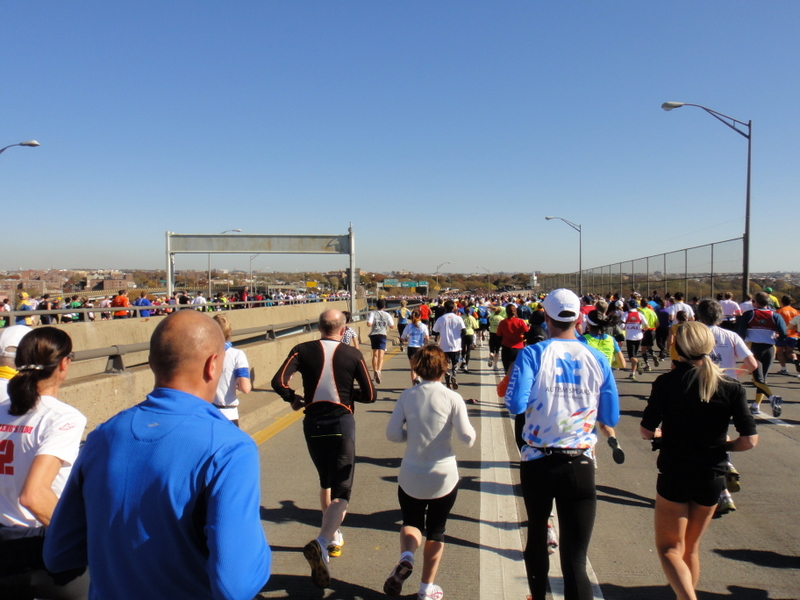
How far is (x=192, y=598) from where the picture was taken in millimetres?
1788

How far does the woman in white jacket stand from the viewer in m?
3.86

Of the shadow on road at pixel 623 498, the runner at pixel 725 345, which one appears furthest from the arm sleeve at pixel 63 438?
the runner at pixel 725 345

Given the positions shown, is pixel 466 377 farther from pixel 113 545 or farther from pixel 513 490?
pixel 113 545

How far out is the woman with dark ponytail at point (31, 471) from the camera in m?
2.62

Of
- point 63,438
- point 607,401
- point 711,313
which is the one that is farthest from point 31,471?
point 711,313

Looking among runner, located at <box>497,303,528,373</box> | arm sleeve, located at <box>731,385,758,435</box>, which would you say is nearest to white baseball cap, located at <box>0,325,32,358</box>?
arm sleeve, located at <box>731,385,758,435</box>

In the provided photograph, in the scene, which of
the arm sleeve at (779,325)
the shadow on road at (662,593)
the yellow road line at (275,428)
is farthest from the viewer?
the arm sleeve at (779,325)

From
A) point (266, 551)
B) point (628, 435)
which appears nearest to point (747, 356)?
point (628, 435)

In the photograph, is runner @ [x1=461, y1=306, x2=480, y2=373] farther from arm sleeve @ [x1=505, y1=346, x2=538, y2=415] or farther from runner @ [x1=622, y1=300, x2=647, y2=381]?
arm sleeve @ [x1=505, y1=346, x2=538, y2=415]

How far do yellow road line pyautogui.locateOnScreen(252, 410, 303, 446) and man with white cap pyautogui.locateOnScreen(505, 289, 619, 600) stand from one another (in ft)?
16.8

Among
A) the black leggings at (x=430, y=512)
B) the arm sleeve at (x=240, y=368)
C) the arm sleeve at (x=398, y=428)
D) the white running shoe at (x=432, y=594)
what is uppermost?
the arm sleeve at (x=240, y=368)

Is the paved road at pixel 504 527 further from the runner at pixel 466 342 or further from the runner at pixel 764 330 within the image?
the runner at pixel 466 342

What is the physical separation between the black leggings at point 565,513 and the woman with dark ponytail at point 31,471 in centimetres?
236

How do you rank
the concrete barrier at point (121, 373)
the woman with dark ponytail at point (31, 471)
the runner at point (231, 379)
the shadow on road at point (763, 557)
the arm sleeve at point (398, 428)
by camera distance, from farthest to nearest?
the concrete barrier at point (121, 373)
the runner at point (231, 379)
the shadow on road at point (763, 557)
the arm sleeve at point (398, 428)
the woman with dark ponytail at point (31, 471)
